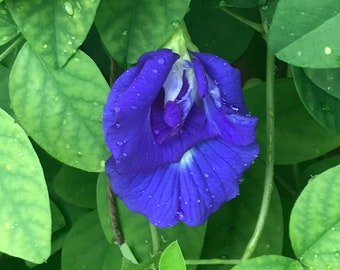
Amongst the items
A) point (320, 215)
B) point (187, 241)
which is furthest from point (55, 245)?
point (320, 215)

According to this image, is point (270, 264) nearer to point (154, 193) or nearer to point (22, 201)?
point (154, 193)

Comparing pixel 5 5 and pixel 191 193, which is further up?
pixel 5 5

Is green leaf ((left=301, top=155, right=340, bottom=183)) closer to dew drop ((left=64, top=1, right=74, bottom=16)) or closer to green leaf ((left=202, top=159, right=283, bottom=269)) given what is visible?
green leaf ((left=202, top=159, right=283, bottom=269))

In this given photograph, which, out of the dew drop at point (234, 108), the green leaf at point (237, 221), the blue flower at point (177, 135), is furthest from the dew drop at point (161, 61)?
the green leaf at point (237, 221)

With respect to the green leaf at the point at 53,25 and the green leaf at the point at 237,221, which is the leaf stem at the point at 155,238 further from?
the green leaf at the point at 53,25

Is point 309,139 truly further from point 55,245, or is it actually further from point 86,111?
point 55,245

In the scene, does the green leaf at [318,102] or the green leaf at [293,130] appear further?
the green leaf at [293,130]
